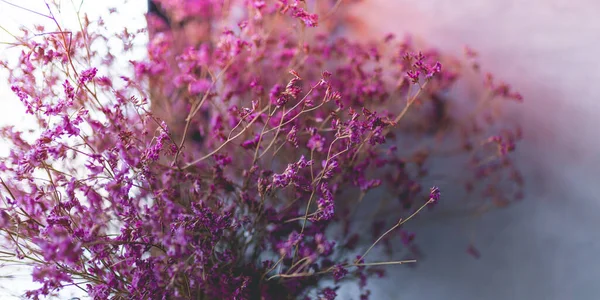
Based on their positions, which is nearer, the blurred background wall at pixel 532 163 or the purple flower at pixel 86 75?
the purple flower at pixel 86 75

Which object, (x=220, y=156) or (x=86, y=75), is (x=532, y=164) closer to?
(x=220, y=156)

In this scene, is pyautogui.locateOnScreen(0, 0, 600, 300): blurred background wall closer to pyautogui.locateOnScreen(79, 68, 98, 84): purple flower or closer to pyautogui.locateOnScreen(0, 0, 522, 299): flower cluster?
pyautogui.locateOnScreen(0, 0, 522, 299): flower cluster

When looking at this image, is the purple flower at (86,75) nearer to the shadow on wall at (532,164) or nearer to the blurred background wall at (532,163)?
the blurred background wall at (532,163)

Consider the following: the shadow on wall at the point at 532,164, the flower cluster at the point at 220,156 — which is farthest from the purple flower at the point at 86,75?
the shadow on wall at the point at 532,164

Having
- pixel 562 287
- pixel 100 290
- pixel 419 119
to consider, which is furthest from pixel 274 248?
pixel 562 287

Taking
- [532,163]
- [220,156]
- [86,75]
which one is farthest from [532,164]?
[86,75]

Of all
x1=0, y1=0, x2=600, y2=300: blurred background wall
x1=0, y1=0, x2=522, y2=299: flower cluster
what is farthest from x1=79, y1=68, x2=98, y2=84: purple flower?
x1=0, y1=0, x2=600, y2=300: blurred background wall
